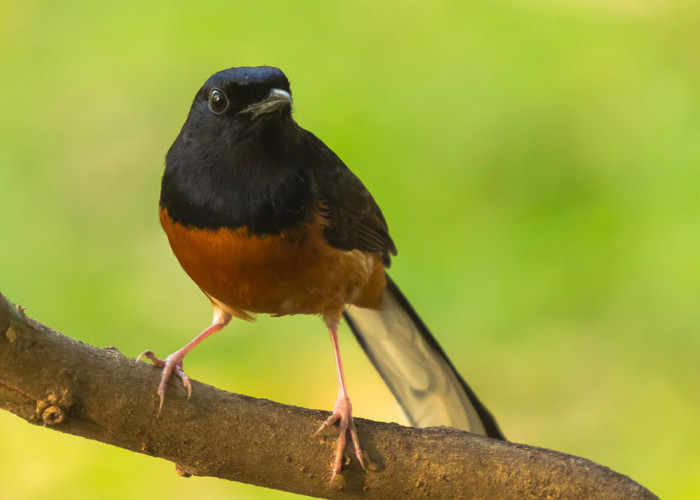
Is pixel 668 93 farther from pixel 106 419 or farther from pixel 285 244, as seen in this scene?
pixel 106 419

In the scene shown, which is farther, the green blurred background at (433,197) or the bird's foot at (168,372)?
the green blurred background at (433,197)

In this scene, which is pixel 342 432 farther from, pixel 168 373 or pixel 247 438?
pixel 168 373

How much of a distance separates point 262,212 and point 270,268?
240mm

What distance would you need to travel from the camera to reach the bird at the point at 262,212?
406 centimetres

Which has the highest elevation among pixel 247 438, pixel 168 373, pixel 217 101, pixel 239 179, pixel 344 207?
pixel 217 101

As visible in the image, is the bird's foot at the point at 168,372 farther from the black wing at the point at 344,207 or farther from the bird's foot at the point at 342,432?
the black wing at the point at 344,207

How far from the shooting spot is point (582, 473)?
381cm

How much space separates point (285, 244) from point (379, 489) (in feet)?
3.55

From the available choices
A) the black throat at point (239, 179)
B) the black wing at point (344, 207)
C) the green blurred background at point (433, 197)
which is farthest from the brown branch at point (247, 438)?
the green blurred background at point (433, 197)

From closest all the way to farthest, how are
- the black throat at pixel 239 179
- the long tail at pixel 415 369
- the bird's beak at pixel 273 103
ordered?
the bird's beak at pixel 273 103 → the black throat at pixel 239 179 → the long tail at pixel 415 369

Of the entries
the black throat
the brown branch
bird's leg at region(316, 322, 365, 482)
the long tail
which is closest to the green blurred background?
the long tail

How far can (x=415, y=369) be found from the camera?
5113 millimetres

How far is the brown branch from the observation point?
3260 mm

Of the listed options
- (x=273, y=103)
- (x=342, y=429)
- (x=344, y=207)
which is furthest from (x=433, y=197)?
(x=342, y=429)
